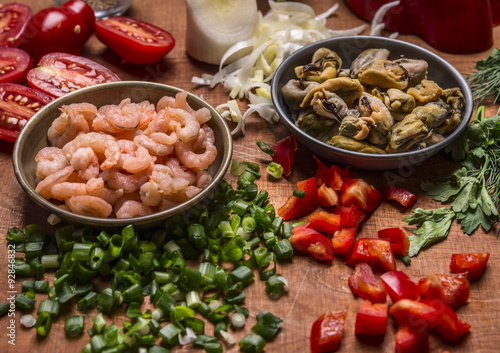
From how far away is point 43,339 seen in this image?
1955 millimetres

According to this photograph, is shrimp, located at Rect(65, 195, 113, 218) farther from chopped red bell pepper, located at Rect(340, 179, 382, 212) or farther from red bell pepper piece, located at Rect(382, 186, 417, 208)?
red bell pepper piece, located at Rect(382, 186, 417, 208)

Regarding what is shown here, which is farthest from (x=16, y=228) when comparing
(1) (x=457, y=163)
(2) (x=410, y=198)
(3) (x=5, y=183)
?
(1) (x=457, y=163)

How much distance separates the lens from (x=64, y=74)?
2996 mm

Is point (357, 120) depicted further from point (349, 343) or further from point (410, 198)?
point (349, 343)

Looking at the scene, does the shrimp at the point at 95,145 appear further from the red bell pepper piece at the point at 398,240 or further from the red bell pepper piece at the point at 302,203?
the red bell pepper piece at the point at 398,240

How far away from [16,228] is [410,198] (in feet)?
6.34

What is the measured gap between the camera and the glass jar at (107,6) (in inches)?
146

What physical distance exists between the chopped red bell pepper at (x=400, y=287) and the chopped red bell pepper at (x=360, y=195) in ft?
1.42

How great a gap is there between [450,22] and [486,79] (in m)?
0.55

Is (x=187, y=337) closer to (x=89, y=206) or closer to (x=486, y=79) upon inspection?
(x=89, y=206)

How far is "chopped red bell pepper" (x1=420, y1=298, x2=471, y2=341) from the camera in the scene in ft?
6.42

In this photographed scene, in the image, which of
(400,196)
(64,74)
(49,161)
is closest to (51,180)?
(49,161)

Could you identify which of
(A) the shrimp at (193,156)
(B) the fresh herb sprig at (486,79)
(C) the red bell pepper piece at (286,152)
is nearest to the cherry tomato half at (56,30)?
(A) the shrimp at (193,156)

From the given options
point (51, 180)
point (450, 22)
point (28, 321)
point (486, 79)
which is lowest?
point (28, 321)
